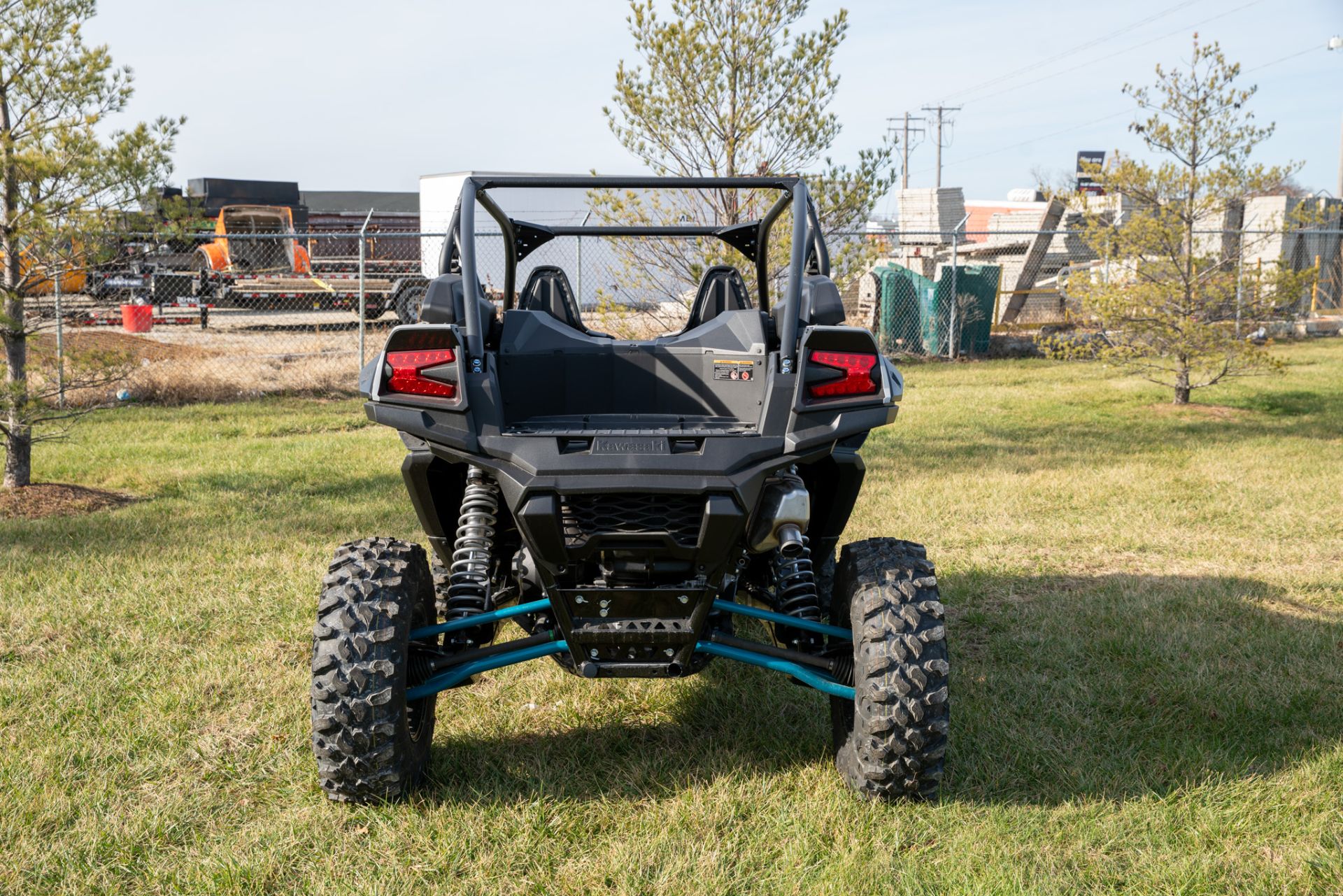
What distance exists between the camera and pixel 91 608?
15.7 feet

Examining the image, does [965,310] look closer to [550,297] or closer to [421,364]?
[550,297]

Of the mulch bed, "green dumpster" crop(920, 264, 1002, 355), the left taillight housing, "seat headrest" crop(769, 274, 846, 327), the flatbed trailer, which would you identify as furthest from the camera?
the flatbed trailer

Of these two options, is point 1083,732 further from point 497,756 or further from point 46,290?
point 46,290

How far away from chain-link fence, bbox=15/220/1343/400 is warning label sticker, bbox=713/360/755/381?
9.07 feet

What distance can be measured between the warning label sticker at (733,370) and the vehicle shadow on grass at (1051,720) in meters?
1.20

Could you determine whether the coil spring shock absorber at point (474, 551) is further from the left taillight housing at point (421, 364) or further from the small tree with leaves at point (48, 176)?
the small tree with leaves at point (48, 176)

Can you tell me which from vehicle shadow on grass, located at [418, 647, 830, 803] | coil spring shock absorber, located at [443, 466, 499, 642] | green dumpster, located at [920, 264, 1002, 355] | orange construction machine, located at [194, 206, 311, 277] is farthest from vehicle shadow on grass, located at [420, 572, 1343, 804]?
orange construction machine, located at [194, 206, 311, 277]

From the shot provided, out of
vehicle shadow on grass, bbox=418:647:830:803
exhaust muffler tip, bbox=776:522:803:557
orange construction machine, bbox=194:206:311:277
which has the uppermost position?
orange construction machine, bbox=194:206:311:277

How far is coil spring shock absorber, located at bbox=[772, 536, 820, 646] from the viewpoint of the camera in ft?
11.3

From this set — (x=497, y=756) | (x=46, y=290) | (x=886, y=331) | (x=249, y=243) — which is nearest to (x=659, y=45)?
(x=46, y=290)

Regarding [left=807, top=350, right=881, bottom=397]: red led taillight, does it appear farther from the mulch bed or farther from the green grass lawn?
the mulch bed

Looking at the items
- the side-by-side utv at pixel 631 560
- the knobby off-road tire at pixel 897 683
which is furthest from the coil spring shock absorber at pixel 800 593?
the knobby off-road tire at pixel 897 683

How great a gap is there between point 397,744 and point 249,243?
23.1 m

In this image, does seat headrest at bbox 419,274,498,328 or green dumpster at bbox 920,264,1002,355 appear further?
green dumpster at bbox 920,264,1002,355
